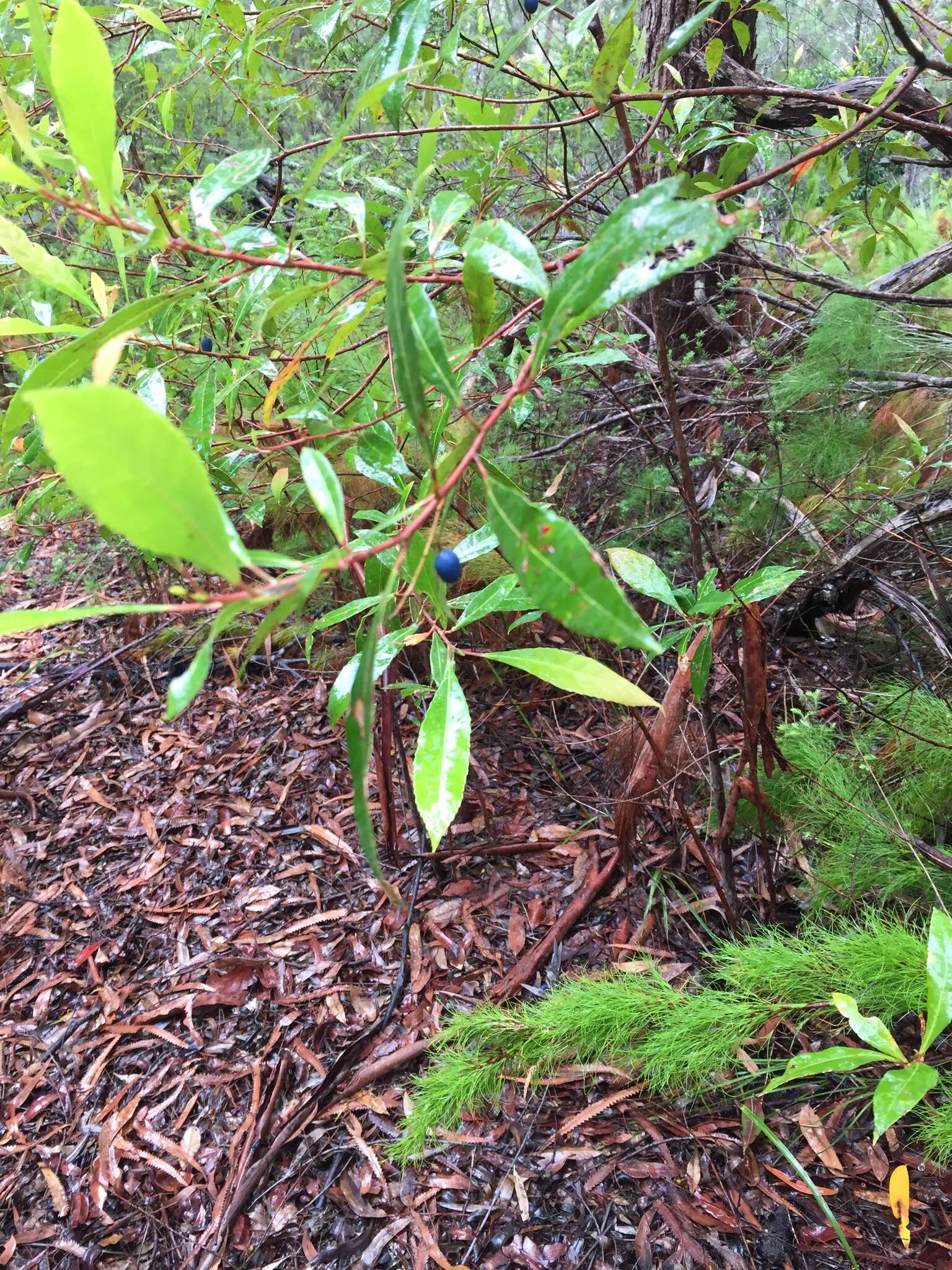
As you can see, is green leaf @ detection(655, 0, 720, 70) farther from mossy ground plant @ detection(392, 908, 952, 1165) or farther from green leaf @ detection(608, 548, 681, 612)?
mossy ground plant @ detection(392, 908, 952, 1165)

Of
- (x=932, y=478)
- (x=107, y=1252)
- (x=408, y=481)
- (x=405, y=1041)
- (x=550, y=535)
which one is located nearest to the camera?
(x=550, y=535)

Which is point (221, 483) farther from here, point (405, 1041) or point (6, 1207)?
point (6, 1207)

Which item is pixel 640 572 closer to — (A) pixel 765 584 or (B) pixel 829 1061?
(A) pixel 765 584

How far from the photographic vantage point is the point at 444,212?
2.39 ft

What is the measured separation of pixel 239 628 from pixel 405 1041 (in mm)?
1409

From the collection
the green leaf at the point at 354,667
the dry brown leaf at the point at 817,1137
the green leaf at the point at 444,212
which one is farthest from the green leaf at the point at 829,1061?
the green leaf at the point at 444,212

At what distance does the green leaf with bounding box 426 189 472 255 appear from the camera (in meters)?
0.70

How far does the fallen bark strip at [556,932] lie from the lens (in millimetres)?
1457


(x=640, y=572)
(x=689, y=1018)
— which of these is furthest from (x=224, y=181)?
(x=689, y=1018)

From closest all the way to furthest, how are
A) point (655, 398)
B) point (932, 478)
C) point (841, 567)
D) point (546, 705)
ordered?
point (841, 567)
point (932, 478)
point (546, 705)
point (655, 398)

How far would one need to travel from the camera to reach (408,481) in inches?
35.7

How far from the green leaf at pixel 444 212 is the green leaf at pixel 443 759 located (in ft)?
1.43

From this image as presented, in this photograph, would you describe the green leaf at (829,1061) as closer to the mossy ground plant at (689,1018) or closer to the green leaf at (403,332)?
the mossy ground plant at (689,1018)

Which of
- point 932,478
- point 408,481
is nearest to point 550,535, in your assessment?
point 408,481
